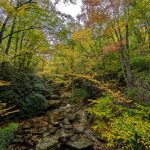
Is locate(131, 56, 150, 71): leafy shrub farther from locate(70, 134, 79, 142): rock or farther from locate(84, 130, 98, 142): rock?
locate(70, 134, 79, 142): rock

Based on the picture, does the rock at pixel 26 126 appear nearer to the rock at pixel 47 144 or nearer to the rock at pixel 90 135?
the rock at pixel 47 144

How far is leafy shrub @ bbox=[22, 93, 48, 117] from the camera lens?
43.1ft

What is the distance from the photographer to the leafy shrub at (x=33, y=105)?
13141 mm

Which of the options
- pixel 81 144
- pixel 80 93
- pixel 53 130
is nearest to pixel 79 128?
pixel 53 130

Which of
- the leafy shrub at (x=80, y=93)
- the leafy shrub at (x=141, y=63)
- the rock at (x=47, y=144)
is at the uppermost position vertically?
the leafy shrub at (x=141, y=63)

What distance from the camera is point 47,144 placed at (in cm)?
958

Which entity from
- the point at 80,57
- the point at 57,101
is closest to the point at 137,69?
the point at 80,57

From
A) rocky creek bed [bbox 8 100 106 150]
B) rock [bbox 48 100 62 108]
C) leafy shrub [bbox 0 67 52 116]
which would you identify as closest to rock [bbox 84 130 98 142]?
rocky creek bed [bbox 8 100 106 150]

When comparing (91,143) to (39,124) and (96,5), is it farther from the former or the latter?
(96,5)

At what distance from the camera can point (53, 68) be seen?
19.8 meters

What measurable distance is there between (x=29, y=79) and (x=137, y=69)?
6732 millimetres

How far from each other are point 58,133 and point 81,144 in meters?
1.78

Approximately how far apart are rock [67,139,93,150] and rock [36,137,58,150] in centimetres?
60

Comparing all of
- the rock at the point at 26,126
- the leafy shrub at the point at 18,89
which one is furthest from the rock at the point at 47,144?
the leafy shrub at the point at 18,89
